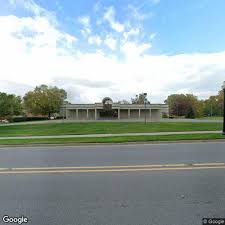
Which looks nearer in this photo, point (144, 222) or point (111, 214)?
point (144, 222)

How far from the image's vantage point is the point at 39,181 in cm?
550

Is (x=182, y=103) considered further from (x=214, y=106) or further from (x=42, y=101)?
(x=42, y=101)

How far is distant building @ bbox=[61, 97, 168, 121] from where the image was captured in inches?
2276

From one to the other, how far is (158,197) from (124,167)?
245cm

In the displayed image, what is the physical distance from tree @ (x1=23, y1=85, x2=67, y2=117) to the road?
67.2m

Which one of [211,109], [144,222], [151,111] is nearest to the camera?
[144,222]

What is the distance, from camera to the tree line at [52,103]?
Result: 197ft

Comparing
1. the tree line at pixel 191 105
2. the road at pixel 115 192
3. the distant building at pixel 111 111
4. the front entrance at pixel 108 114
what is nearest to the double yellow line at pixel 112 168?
the road at pixel 115 192

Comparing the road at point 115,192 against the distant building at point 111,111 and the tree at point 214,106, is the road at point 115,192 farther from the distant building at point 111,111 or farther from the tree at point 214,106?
the tree at point 214,106

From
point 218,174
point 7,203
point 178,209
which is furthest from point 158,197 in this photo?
→ point 7,203

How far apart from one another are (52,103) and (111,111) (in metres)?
23.8

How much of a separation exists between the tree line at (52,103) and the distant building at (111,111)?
409 cm

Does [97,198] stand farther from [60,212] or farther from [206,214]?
[206,214]

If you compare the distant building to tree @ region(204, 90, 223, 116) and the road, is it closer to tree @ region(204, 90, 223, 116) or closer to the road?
tree @ region(204, 90, 223, 116)
